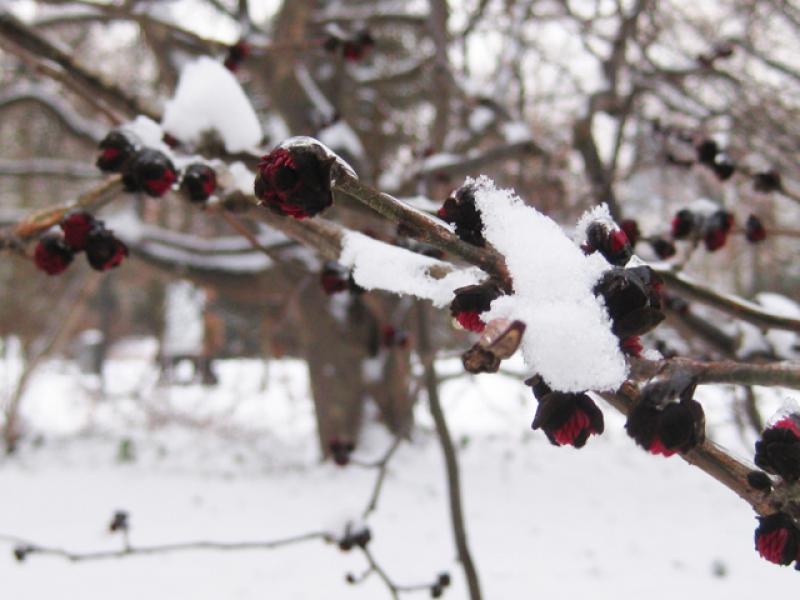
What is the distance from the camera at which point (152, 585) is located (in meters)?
3.05

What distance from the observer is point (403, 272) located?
669 millimetres

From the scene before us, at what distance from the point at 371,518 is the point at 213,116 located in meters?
3.71

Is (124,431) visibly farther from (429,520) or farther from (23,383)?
(429,520)

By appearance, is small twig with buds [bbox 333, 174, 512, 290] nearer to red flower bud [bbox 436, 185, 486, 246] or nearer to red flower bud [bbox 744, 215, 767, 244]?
red flower bud [bbox 436, 185, 486, 246]

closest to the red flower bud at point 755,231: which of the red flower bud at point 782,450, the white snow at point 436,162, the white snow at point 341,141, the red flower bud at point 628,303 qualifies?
the red flower bud at point 782,450

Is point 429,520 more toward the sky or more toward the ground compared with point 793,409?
more toward the sky

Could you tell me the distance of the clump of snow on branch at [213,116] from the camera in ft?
3.68

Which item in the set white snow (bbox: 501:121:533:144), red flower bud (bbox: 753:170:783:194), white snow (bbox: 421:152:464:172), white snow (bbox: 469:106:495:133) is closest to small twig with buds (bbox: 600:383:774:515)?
red flower bud (bbox: 753:170:783:194)

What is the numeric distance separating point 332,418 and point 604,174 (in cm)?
407

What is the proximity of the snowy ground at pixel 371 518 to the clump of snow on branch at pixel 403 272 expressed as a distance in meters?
1.17

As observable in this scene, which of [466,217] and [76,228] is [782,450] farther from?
[76,228]

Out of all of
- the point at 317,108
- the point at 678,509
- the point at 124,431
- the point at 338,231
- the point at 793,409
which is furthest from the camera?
the point at 124,431

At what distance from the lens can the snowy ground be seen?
3.12 m

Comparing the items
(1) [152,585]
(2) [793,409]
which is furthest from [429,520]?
(2) [793,409]
